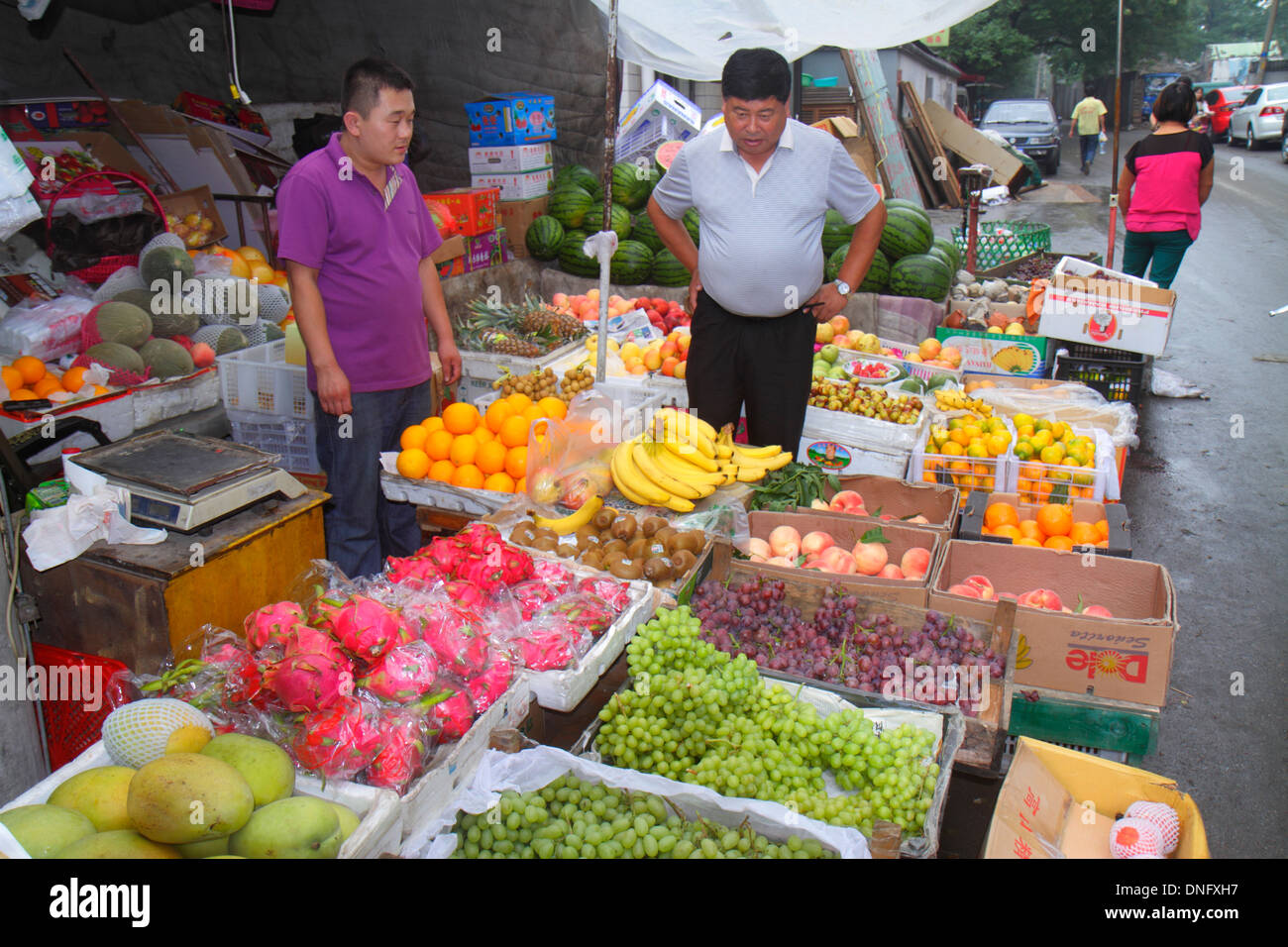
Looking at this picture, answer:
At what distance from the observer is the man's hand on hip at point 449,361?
14.1 feet

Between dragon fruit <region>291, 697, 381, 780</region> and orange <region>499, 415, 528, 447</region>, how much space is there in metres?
→ 1.98

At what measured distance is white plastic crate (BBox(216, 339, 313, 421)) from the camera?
14.6ft

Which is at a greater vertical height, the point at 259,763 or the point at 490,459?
the point at 490,459

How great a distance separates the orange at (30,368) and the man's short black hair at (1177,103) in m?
8.09

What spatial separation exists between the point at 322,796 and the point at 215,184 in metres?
6.85

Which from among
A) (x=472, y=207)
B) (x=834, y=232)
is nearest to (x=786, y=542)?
(x=472, y=207)

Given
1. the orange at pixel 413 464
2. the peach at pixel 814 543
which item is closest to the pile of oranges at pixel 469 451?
the orange at pixel 413 464

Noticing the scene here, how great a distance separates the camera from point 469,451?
12.6 ft

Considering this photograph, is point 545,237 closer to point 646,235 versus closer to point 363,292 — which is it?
point 646,235

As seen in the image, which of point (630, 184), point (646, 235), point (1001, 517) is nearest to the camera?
point (1001, 517)

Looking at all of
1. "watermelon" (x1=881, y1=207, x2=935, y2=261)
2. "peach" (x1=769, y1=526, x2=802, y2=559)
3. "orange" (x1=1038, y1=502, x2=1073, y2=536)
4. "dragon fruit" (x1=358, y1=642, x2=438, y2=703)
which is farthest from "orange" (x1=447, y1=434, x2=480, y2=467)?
"watermelon" (x1=881, y1=207, x2=935, y2=261)

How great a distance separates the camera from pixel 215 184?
7.31m

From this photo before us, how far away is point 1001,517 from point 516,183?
5.33 metres
